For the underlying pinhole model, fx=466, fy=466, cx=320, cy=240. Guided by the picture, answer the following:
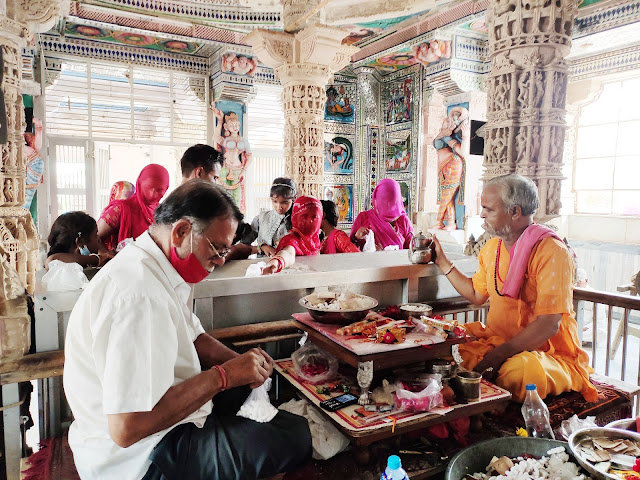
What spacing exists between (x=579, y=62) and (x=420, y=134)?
327cm

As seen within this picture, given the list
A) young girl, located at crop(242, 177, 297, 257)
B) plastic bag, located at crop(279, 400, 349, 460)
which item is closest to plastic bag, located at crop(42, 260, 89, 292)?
plastic bag, located at crop(279, 400, 349, 460)

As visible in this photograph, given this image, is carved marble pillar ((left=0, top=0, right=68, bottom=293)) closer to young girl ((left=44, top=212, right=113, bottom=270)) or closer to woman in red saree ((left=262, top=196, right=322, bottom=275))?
young girl ((left=44, top=212, right=113, bottom=270))

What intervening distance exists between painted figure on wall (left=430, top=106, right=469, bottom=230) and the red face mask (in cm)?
822

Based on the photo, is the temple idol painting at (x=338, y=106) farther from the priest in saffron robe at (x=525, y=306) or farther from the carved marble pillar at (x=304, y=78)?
the priest in saffron robe at (x=525, y=306)

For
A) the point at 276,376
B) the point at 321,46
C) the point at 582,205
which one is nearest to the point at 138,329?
the point at 276,376

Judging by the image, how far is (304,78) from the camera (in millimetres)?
5953

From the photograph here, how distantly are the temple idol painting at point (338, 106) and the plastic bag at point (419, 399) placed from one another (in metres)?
9.56

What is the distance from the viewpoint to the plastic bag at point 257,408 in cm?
177

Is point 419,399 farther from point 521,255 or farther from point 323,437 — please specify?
point 521,255

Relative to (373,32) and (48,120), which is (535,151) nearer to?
(373,32)

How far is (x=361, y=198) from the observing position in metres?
11.4

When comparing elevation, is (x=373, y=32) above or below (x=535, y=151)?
above

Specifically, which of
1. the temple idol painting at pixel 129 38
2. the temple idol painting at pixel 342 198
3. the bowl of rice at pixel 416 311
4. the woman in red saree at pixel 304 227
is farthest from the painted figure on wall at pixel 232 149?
the bowl of rice at pixel 416 311

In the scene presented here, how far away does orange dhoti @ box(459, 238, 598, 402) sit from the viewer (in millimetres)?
2420
